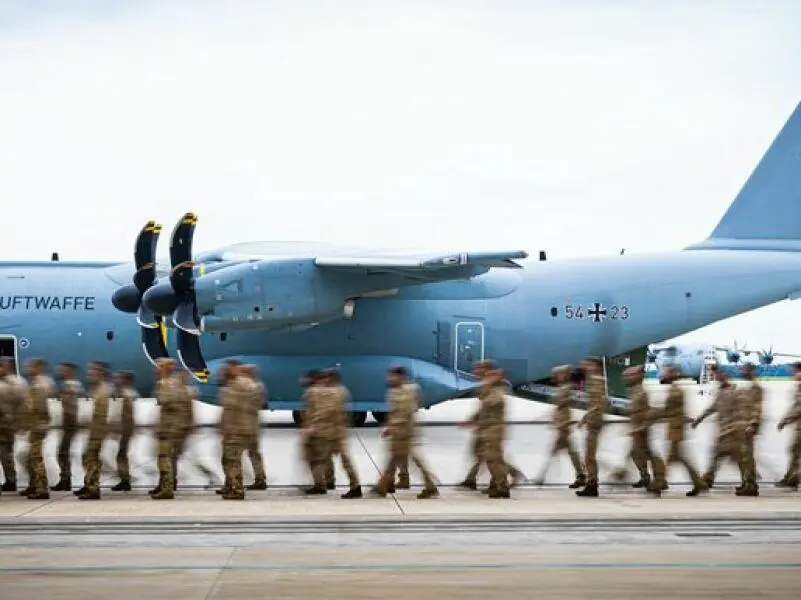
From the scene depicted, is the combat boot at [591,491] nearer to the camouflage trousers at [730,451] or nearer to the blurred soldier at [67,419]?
the camouflage trousers at [730,451]

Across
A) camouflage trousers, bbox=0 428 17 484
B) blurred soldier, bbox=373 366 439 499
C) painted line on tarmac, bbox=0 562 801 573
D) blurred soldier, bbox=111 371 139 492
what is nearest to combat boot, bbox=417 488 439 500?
blurred soldier, bbox=373 366 439 499

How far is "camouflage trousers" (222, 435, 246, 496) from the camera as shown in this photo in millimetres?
13781

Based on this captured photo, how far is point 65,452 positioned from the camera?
14.6 metres

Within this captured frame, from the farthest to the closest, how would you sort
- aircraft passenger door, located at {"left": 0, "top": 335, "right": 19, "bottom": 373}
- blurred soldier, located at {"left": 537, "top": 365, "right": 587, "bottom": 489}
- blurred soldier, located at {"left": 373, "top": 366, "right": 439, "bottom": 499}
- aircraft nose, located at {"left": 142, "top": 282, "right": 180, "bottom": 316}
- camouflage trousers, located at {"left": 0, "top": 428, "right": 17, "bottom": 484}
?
aircraft passenger door, located at {"left": 0, "top": 335, "right": 19, "bottom": 373}, aircraft nose, located at {"left": 142, "top": 282, "right": 180, "bottom": 316}, blurred soldier, located at {"left": 537, "top": 365, "right": 587, "bottom": 489}, camouflage trousers, located at {"left": 0, "top": 428, "right": 17, "bottom": 484}, blurred soldier, located at {"left": 373, "top": 366, "right": 439, "bottom": 499}

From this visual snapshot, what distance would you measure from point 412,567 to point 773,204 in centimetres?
1935

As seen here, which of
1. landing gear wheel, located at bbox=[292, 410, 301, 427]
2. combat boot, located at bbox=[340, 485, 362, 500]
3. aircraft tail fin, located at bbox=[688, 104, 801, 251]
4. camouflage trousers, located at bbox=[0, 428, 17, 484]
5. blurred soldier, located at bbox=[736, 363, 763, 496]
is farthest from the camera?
aircraft tail fin, located at bbox=[688, 104, 801, 251]

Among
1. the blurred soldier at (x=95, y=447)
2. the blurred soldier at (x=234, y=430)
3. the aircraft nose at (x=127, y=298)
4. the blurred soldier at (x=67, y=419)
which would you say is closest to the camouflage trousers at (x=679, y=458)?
the blurred soldier at (x=234, y=430)

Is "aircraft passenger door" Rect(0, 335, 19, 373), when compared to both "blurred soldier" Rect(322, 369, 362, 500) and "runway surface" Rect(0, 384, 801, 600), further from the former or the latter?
"blurred soldier" Rect(322, 369, 362, 500)

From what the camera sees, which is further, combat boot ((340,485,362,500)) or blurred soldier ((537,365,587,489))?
blurred soldier ((537,365,587,489))

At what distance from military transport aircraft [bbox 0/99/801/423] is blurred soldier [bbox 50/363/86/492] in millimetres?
8581

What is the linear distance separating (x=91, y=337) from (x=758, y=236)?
14762 millimetres

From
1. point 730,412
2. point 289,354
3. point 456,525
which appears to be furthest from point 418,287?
point 456,525

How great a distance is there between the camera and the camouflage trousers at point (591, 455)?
1410 centimetres

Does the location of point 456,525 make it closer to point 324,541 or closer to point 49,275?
point 324,541
